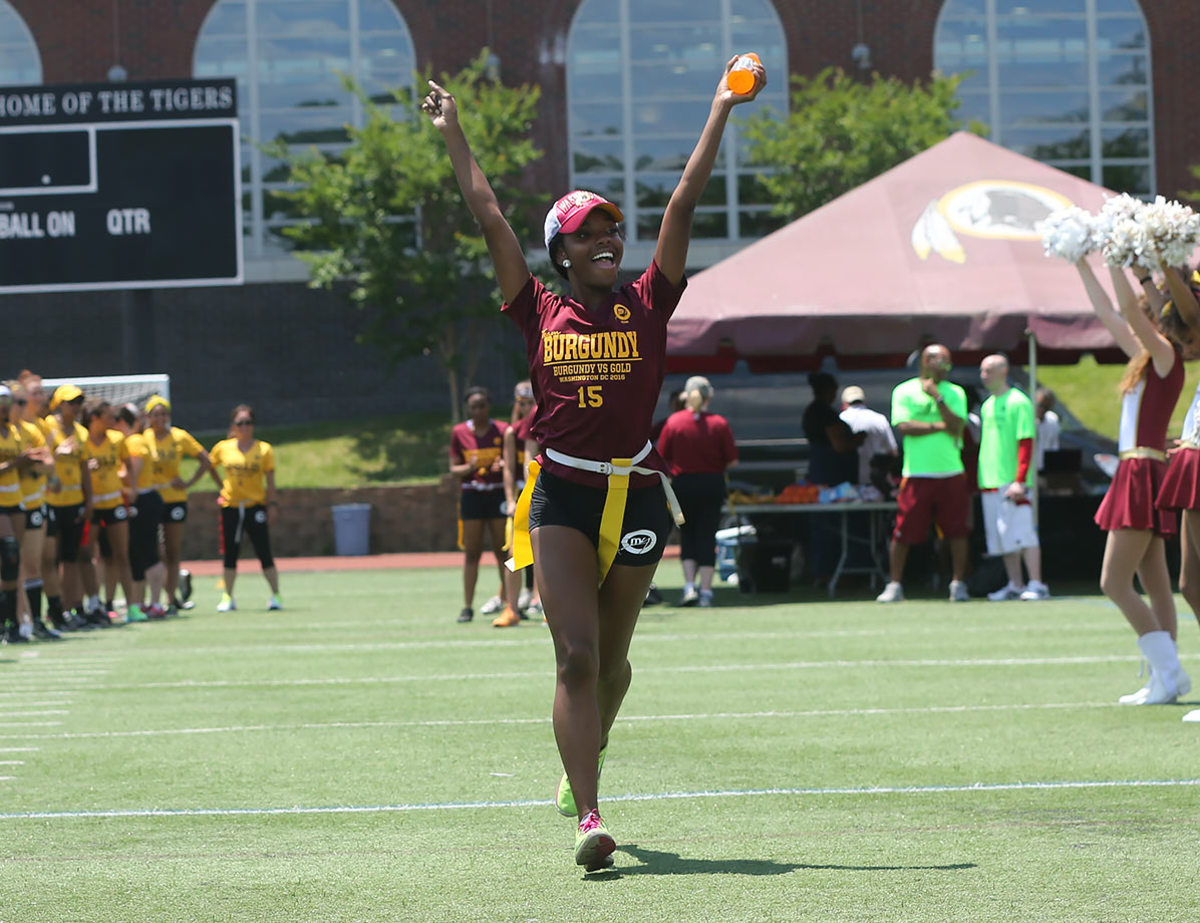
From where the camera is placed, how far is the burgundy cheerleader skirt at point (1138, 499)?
854 cm

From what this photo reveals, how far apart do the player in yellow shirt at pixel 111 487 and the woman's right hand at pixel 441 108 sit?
35.5 ft

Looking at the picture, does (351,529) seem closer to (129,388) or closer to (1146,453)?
(129,388)

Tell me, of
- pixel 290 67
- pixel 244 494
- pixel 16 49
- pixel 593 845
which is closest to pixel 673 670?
pixel 593 845

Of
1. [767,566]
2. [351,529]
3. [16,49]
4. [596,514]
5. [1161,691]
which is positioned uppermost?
[16,49]

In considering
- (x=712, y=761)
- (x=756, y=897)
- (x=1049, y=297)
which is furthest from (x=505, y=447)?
(x=756, y=897)

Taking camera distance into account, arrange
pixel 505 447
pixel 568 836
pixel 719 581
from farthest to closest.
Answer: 1. pixel 719 581
2. pixel 505 447
3. pixel 568 836

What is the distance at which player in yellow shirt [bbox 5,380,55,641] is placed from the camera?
14.1 meters

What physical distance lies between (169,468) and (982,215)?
841 cm

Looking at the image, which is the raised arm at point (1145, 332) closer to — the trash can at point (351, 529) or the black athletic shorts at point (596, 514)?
the black athletic shorts at point (596, 514)

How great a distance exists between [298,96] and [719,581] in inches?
886

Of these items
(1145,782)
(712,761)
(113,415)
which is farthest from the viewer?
(113,415)

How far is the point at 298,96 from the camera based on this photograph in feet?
131

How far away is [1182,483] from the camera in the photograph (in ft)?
26.8

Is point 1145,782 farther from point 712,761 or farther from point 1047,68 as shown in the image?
point 1047,68
